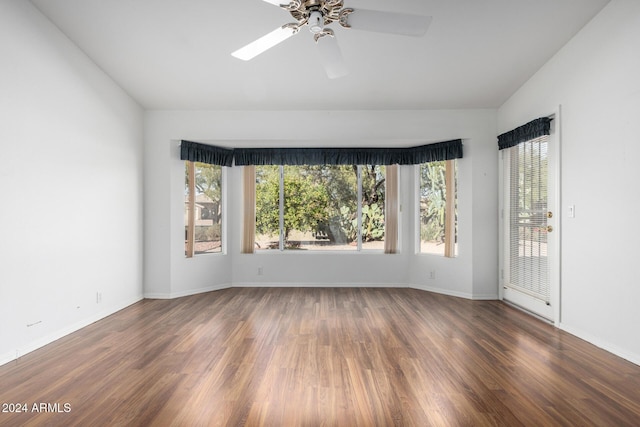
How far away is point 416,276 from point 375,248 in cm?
77

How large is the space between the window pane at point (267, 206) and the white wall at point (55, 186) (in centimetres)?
193

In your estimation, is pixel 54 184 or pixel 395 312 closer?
pixel 54 184

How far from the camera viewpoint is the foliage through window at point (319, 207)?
5.75m

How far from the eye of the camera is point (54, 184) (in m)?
3.18

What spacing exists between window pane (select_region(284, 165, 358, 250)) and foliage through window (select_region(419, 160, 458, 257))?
1.09 metres

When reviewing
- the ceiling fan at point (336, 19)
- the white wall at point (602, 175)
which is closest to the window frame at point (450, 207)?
the white wall at point (602, 175)

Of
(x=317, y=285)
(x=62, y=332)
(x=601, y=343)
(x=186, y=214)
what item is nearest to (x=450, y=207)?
(x=317, y=285)

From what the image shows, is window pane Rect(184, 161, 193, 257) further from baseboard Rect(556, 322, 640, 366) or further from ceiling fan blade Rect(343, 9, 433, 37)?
baseboard Rect(556, 322, 640, 366)

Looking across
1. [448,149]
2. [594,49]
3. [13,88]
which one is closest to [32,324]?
[13,88]

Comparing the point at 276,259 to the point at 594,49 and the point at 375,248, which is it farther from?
the point at 594,49

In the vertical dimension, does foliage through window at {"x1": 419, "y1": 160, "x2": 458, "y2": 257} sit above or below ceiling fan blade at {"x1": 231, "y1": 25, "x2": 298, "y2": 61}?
below

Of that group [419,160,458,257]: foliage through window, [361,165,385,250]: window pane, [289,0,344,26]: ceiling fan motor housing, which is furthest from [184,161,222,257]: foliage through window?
[289,0,344,26]: ceiling fan motor housing

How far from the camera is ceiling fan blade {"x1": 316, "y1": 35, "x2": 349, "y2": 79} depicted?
8.59 feet

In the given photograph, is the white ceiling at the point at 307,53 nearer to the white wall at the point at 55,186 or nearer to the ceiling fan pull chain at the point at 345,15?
the white wall at the point at 55,186
